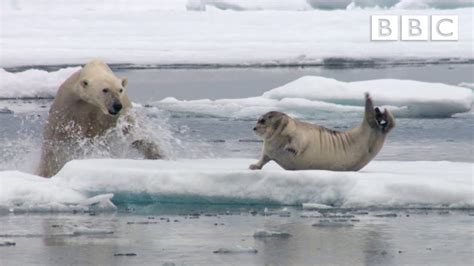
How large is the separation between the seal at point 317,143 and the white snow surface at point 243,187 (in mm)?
396

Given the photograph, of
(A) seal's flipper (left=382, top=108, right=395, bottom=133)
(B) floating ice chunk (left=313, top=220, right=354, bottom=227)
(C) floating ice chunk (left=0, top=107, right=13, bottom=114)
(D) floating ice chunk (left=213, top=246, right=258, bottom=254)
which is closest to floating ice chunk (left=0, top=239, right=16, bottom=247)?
(D) floating ice chunk (left=213, top=246, right=258, bottom=254)

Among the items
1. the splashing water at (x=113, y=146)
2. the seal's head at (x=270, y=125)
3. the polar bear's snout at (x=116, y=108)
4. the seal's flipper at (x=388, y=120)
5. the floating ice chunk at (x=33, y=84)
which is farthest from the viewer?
the floating ice chunk at (x=33, y=84)

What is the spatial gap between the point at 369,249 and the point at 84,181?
2.14 m

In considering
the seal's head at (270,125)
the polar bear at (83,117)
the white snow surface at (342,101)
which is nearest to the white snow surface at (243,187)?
the seal's head at (270,125)

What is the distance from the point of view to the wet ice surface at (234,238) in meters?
5.47

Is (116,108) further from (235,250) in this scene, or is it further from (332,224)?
(235,250)

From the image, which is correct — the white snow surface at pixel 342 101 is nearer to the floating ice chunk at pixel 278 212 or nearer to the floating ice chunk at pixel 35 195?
the floating ice chunk at pixel 35 195

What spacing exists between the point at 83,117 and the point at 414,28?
17426 millimetres

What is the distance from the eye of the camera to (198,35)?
2442 cm

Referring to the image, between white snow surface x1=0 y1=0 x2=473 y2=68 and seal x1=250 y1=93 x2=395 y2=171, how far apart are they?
12.1 m

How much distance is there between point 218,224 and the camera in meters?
6.50

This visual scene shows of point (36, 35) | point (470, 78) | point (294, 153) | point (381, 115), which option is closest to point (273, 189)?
point (294, 153)

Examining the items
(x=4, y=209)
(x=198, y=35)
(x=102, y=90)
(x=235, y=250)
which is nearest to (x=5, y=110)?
(x=102, y=90)

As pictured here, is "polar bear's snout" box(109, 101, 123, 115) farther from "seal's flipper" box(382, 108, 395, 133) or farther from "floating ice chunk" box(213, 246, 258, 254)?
"floating ice chunk" box(213, 246, 258, 254)
